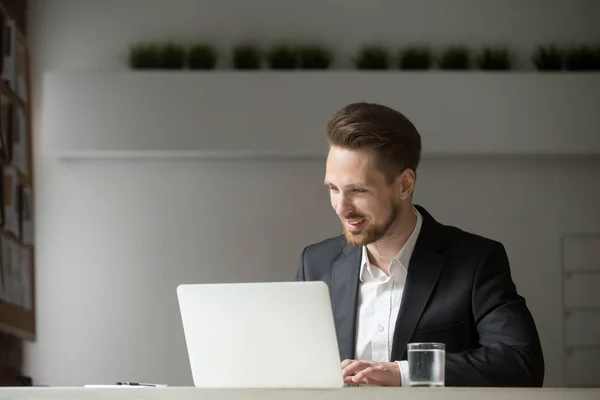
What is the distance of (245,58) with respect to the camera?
512 cm

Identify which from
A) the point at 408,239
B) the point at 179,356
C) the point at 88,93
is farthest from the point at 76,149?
the point at 408,239

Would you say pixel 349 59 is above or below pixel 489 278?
above

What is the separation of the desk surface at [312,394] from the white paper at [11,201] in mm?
3047

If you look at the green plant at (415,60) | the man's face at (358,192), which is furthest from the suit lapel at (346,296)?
the green plant at (415,60)

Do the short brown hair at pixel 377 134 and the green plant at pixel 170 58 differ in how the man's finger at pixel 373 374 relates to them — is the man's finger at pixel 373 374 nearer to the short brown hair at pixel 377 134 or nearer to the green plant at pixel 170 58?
the short brown hair at pixel 377 134

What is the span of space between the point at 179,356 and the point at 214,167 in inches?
36.8

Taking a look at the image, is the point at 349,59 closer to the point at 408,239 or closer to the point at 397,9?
the point at 397,9

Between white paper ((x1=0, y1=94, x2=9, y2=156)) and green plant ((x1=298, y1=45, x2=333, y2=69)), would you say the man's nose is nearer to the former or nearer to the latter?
white paper ((x1=0, y1=94, x2=9, y2=156))

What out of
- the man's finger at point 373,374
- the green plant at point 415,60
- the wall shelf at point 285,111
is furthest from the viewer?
the green plant at point 415,60

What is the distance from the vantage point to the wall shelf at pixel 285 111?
16.1 feet

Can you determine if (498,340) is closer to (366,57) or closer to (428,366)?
(428,366)

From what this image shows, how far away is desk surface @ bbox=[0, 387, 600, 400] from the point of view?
155cm

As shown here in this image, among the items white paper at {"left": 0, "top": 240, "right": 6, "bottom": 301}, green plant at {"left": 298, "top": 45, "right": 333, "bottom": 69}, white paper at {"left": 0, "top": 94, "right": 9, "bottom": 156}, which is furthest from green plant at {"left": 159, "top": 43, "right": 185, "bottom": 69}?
white paper at {"left": 0, "top": 240, "right": 6, "bottom": 301}

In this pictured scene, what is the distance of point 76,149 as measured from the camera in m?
4.87
